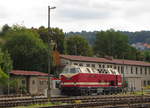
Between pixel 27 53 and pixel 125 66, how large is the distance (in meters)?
25.8

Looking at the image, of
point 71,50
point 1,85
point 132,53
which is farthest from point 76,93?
point 132,53

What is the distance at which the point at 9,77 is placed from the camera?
188 feet

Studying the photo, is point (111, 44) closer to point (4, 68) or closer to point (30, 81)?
point (30, 81)

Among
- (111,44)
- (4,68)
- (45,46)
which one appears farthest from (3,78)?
(111,44)

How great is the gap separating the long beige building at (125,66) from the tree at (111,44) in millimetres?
33466

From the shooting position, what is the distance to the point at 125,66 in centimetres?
8706

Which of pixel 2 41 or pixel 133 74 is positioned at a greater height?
pixel 2 41

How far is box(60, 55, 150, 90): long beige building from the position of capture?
75.5 meters

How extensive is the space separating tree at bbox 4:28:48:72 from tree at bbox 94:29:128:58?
5689 centimetres

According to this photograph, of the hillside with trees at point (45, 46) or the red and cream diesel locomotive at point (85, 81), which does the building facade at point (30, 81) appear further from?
the red and cream diesel locomotive at point (85, 81)

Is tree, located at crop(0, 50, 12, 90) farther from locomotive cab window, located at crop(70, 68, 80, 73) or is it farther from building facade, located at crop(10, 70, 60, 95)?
locomotive cab window, located at crop(70, 68, 80, 73)

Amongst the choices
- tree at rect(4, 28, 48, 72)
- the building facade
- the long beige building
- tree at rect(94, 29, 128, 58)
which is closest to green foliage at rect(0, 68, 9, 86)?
the building facade

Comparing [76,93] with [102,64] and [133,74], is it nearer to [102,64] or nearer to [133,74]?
[102,64]

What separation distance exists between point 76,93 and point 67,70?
2807mm
